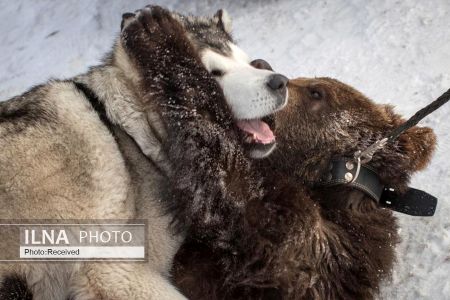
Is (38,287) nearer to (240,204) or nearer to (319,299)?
(240,204)

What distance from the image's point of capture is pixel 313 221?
398 centimetres

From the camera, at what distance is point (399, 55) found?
764cm

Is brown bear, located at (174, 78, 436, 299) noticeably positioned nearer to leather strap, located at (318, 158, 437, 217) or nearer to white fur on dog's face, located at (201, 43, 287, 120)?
leather strap, located at (318, 158, 437, 217)

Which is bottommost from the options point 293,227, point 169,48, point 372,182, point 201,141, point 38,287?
point 38,287

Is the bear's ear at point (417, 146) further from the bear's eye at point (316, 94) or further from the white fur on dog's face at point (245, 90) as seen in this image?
the white fur on dog's face at point (245, 90)

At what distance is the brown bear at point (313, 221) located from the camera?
152 inches

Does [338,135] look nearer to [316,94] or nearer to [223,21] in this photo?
[316,94]

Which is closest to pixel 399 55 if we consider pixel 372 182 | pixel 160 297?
pixel 372 182

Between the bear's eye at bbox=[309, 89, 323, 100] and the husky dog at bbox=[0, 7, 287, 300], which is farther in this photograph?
the bear's eye at bbox=[309, 89, 323, 100]

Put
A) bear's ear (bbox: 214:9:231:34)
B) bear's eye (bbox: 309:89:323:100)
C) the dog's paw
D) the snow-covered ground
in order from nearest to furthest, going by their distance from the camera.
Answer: the dog's paw
bear's eye (bbox: 309:89:323:100)
the snow-covered ground
bear's ear (bbox: 214:9:231:34)

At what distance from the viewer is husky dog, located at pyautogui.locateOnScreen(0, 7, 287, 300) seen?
363 cm

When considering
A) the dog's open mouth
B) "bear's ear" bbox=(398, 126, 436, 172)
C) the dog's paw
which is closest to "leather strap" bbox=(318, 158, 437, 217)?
"bear's ear" bbox=(398, 126, 436, 172)

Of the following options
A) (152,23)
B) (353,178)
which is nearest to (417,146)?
(353,178)

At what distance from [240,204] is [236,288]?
1.90ft
